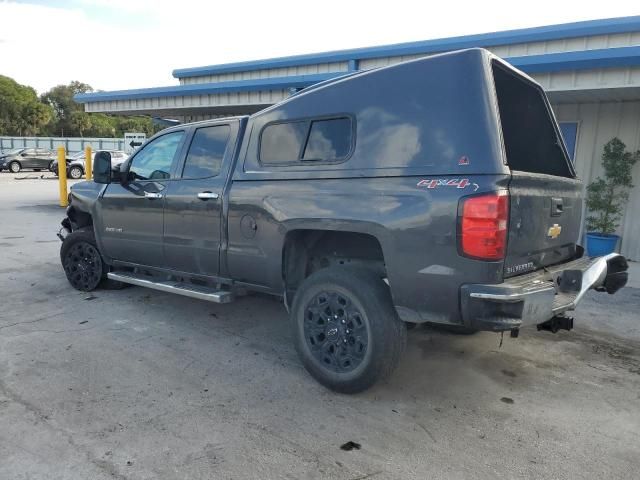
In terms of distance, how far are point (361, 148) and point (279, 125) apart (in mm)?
879

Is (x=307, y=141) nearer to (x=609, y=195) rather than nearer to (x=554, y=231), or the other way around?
(x=554, y=231)

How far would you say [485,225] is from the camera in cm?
271

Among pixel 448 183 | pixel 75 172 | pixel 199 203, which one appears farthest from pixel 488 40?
pixel 75 172

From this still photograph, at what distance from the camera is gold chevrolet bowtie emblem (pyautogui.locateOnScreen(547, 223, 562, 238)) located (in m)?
3.35

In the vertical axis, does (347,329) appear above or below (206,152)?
below

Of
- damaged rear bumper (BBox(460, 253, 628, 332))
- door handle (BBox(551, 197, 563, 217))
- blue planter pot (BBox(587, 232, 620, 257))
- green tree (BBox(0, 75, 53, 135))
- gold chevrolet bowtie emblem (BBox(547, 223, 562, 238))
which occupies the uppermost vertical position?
green tree (BBox(0, 75, 53, 135))

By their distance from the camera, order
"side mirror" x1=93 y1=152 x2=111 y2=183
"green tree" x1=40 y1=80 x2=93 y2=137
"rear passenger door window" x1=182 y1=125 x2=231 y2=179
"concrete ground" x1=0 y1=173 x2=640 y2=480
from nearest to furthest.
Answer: "concrete ground" x1=0 y1=173 x2=640 y2=480 < "rear passenger door window" x1=182 y1=125 x2=231 y2=179 < "side mirror" x1=93 y1=152 x2=111 y2=183 < "green tree" x1=40 y1=80 x2=93 y2=137

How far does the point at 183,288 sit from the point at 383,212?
2.25 metres

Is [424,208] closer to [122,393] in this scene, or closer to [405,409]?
[405,409]

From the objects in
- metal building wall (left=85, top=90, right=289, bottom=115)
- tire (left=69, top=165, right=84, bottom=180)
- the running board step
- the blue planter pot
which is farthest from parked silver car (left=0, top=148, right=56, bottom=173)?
the blue planter pot

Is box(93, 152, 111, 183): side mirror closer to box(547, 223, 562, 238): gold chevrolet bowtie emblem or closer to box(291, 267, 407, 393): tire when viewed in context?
box(291, 267, 407, 393): tire

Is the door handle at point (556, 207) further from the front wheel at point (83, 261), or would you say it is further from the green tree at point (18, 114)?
the green tree at point (18, 114)

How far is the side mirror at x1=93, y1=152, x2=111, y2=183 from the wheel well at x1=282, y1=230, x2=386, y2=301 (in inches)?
97.0

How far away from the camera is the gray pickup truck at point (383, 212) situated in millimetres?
2789
